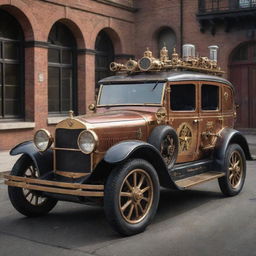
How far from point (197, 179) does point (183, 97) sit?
1.28 metres

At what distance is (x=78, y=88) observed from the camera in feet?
62.8

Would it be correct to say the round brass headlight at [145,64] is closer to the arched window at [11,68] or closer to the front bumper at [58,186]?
the front bumper at [58,186]

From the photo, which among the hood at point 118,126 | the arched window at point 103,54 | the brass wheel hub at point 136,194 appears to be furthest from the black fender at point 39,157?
the arched window at point 103,54

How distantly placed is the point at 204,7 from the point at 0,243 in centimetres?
1734

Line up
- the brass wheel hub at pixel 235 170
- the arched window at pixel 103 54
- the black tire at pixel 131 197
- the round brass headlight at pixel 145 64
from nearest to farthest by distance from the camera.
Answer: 1. the black tire at pixel 131 197
2. the round brass headlight at pixel 145 64
3. the brass wheel hub at pixel 235 170
4. the arched window at pixel 103 54

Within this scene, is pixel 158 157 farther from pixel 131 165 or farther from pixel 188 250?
pixel 188 250

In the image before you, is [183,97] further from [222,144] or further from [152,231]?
[152,231]

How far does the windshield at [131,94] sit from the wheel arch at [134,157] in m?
1.10

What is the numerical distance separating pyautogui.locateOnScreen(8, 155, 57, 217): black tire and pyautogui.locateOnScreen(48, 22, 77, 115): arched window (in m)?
11.3

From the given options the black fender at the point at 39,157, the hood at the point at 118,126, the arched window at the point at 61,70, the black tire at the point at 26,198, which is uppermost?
the arched window at the point at 61,70

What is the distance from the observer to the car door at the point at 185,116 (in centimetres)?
711

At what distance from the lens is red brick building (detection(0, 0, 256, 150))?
16188 mm

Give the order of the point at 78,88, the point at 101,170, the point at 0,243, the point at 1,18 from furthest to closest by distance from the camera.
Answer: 1. the point at 78,88
2. the point at 1,18
3. the point at 101,170
4. the point at 0,243

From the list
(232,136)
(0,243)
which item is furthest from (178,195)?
(0,243)
